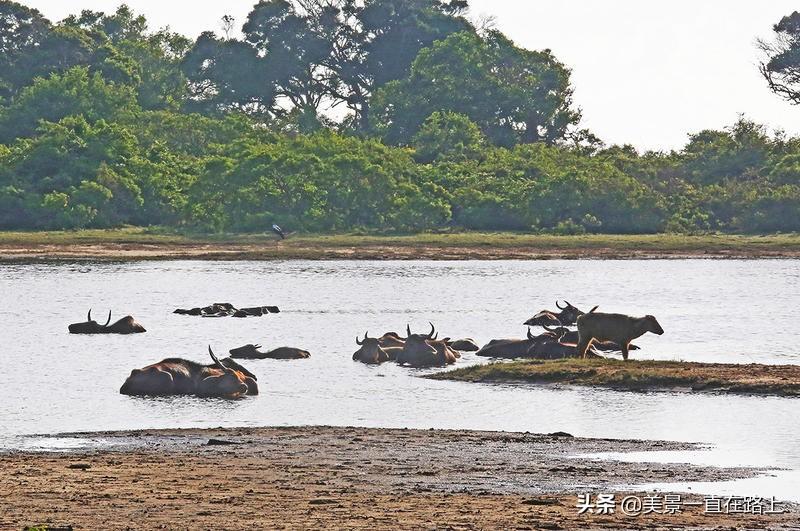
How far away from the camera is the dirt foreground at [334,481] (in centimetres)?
1112

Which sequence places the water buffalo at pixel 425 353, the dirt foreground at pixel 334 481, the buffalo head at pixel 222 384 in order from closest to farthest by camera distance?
the dirt foreground at pixel 334 481
the buffalo head at pixel 222 384
the water buffalo at pixel 425 353

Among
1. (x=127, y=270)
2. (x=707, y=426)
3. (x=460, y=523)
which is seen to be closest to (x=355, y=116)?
(x=127, y=270)

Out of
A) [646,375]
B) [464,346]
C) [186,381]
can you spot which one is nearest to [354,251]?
[464,346]

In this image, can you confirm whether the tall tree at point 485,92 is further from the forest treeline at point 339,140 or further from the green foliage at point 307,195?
the green foliage at point 307,195

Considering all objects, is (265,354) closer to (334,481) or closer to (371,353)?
(371,353)

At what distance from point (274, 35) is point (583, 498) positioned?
268 ft

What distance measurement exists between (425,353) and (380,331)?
25.4 feet

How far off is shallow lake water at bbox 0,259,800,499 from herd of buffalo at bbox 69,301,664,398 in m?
0.28

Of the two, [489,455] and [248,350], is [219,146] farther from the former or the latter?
[489,455]

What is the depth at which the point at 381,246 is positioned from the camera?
6269 centimetres

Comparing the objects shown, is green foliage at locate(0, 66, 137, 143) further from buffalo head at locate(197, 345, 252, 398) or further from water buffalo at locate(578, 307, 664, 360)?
buffalo head at locate(197, 345, 252, 398)

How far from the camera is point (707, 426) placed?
17484 mm

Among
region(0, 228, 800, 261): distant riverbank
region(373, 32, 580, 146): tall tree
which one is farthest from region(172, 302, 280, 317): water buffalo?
region(373, 32, 580, 146): tall tree

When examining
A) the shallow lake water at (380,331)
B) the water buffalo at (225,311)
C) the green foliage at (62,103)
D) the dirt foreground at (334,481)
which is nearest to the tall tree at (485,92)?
the green foliage at (62,103)
